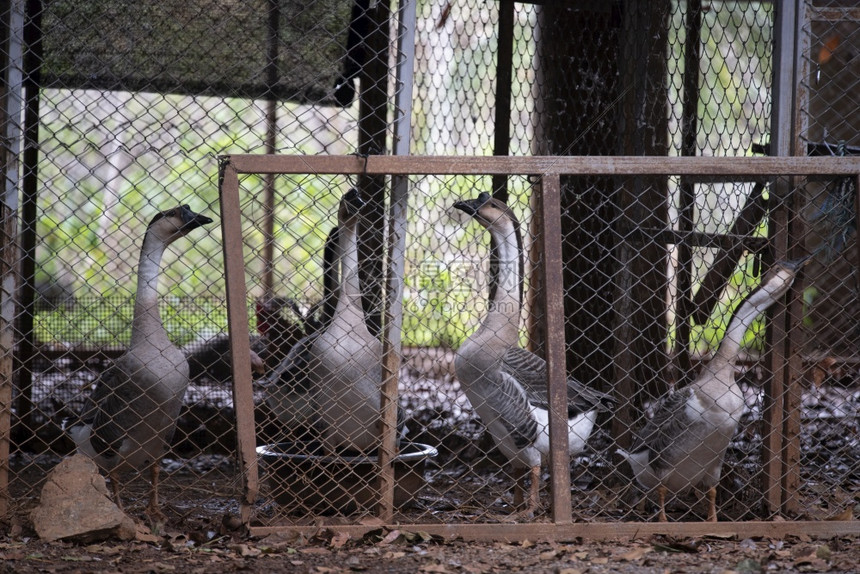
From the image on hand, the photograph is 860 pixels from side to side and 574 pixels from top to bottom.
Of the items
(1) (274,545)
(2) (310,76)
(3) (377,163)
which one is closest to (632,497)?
(1) (274,545)

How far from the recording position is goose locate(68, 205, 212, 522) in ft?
12.6

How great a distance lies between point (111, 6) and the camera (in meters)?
4.17

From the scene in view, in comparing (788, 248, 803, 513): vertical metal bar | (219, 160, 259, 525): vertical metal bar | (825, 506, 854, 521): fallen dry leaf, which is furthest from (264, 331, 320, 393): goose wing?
(825, 506, 854, 521): fallen dry leaf

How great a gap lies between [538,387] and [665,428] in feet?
2.19

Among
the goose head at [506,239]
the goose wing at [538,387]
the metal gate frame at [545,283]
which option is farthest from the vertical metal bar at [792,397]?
the goose head at [506,239]

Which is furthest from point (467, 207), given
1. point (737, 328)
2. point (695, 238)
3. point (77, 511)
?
point (77, 511)

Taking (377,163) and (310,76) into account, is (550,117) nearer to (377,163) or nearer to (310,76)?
(310,76)

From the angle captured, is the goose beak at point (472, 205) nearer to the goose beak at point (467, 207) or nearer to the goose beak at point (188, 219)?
the goose beak at point (467, 207)

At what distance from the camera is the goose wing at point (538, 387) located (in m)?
4.18

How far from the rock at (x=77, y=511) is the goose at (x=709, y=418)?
233 centimetres

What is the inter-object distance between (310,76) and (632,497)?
3213mm

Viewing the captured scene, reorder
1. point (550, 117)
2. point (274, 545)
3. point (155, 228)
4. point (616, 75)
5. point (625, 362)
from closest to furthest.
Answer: point (274, 545)
point (155, 228)
point (625, 362)
point (616, 75)
point (550, 117)

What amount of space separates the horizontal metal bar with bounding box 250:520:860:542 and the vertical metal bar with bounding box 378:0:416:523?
0.27 meters

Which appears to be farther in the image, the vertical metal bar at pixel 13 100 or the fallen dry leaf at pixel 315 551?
the vertical metal bar at pixel 13 100
